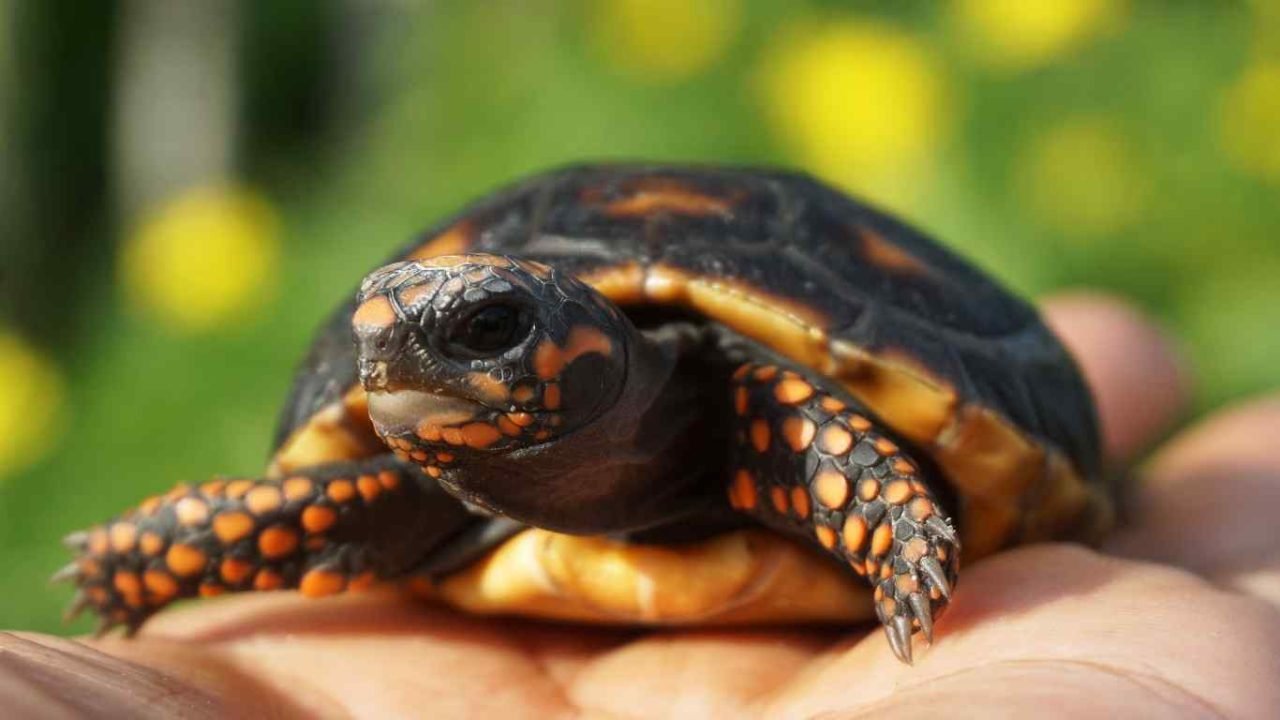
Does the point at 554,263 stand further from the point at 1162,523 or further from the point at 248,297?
the point at 248,297

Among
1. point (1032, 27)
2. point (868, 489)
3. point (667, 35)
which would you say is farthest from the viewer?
point (667, 35)

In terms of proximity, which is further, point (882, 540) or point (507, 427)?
point (882, 540)

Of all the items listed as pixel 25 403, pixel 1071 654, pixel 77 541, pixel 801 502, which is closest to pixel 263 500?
pixel 77 541

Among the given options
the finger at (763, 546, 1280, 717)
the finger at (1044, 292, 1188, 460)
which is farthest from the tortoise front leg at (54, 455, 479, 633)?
the finger at (1044, 292, 1188, 460)

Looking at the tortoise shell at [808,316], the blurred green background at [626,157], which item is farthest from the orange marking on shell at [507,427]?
the blurred green background at [626,157]

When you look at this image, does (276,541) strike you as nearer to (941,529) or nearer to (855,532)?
(855,532)

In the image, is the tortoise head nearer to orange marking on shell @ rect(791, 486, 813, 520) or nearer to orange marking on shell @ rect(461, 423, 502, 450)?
orange marking on shell @ rect(461, 423, 502, 450)
